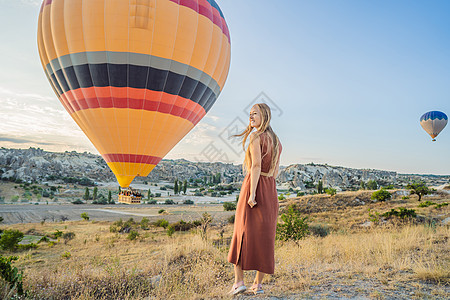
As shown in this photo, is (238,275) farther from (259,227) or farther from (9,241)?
(9,241)

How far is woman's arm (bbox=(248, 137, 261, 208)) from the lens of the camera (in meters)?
2.98

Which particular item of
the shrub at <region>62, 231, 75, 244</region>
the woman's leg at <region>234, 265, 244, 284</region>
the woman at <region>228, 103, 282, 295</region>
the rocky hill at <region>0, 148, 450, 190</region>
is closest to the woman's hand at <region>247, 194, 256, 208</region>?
the woman at <region>228, 103, 282, 295</region>

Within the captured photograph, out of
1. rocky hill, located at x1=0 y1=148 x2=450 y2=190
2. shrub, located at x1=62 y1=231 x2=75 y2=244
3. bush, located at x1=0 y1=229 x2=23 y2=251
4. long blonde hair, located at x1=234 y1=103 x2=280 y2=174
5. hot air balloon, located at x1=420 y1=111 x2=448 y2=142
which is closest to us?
long blonde hair, located at x1=234 y1=103 x2=280 y2=174

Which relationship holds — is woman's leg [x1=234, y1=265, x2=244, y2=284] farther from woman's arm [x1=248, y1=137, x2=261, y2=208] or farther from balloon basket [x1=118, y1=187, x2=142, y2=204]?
balloon basket [x1=118, y1=187, x2=142, y2=204]

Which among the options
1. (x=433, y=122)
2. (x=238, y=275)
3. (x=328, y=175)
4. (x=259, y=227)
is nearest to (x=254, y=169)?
(x=259, y=227)

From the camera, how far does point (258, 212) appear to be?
10.00 ft

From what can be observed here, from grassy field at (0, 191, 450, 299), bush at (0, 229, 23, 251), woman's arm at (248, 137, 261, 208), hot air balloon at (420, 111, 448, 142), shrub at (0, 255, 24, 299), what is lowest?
bush at (0, 229, 23, 251)

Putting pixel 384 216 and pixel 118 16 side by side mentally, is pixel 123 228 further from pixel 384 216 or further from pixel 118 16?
pixel 384 216

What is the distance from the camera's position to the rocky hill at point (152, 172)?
73188 mm

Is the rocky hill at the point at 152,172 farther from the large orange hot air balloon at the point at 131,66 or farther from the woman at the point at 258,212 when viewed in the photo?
the woman at the point at 258,212

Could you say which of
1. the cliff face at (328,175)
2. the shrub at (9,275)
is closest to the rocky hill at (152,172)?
the cliff face at (328,175)

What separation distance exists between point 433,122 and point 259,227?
40074 mm

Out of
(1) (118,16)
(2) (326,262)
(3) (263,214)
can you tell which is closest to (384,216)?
(2) (326,262)

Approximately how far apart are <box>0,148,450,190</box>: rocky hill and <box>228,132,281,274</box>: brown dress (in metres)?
72.2
